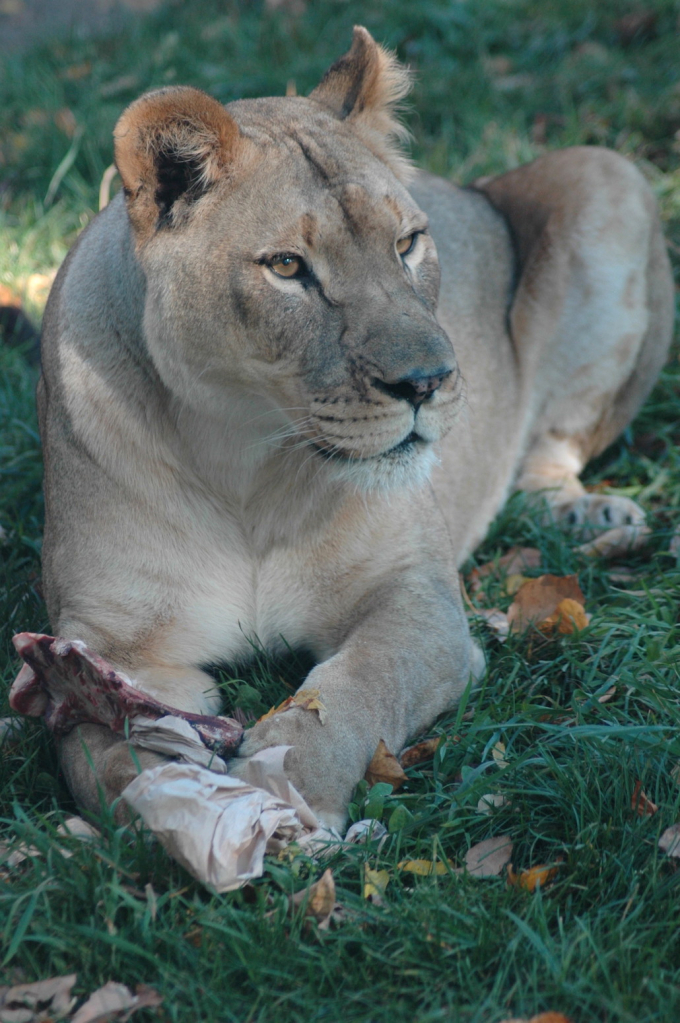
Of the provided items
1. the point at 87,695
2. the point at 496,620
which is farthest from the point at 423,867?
the point at 496,620

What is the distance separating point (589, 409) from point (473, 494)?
0.81 meters

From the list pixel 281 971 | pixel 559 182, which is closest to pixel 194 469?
pixel 281 971

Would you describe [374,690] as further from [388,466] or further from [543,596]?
[543,596]

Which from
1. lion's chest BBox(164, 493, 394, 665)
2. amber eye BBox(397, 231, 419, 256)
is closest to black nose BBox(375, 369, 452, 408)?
amber eye BBox(397, 231, 419, 256)

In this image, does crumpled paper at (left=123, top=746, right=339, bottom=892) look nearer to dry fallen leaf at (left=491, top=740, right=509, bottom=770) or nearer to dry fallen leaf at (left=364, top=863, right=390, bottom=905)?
dry fallen leaf at (left=364, top=863, right=390, bottom=905)

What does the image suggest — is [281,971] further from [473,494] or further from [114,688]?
[473,494]

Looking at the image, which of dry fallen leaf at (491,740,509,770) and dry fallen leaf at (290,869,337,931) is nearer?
dry fallen leaf at (290,869,337,931)

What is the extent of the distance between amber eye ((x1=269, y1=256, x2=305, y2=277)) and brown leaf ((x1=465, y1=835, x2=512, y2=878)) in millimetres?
1329

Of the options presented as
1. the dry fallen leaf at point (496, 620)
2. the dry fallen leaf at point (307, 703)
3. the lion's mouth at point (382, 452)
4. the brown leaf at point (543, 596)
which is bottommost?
the dry fallen leaf at point (496, 620)

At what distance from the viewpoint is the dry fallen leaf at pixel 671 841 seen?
2.23 metres

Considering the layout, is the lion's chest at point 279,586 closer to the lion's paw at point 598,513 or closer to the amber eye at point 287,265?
the amber eye at point 287,265

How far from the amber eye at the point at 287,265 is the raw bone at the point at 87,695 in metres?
0.96

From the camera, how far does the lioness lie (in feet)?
8.18

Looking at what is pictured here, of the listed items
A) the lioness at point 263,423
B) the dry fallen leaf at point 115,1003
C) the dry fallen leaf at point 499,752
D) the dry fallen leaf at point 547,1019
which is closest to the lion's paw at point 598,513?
the lioness at point 263,423
